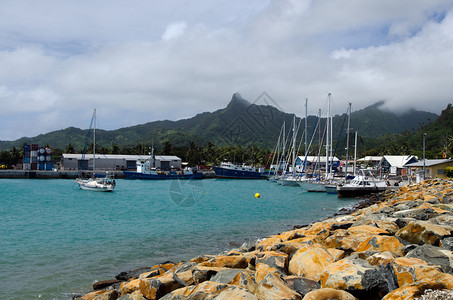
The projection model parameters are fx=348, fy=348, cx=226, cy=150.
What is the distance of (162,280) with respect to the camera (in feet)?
27.3

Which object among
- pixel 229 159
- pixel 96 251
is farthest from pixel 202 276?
pixel 229 159

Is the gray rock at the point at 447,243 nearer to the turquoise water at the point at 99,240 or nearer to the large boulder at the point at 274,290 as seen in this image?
the large boulder at the point at 274,290

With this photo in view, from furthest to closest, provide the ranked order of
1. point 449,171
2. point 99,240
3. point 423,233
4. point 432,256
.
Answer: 1. point 449,171
2. point 99,240
3. point 423,233
4. point 432,256

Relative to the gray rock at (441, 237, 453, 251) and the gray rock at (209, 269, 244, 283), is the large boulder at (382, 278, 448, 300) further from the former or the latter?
the gray rock at (441, 237, 453, 251)

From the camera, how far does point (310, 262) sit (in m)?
8.12

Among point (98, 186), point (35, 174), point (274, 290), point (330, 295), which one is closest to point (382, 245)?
point (330, 295)

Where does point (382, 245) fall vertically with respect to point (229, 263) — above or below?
above

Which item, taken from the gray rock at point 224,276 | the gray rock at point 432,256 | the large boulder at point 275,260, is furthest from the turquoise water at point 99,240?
the gray rock at point 432,256

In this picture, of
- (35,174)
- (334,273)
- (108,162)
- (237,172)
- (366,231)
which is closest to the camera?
(334,273)

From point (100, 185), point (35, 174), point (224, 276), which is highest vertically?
point (224, 276)

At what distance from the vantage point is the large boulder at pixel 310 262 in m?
7.83

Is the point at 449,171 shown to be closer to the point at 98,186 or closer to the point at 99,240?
the point at 99,240

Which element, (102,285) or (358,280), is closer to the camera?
(358,280)

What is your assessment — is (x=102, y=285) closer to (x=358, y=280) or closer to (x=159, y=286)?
(x=159, y=286)
